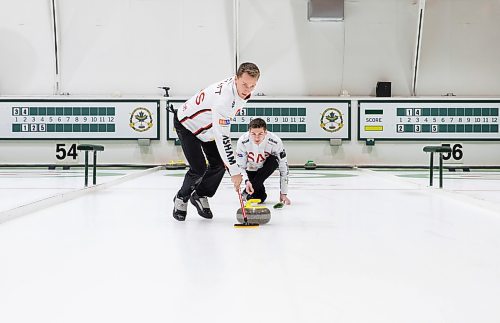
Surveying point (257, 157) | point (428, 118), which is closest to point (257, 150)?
point (257, 157)

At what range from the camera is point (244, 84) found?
9.28 ft

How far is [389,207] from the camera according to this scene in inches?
154

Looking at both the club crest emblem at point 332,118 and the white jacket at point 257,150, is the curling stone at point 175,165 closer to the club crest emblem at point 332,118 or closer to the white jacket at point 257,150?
the club crest emblem at point 332,118

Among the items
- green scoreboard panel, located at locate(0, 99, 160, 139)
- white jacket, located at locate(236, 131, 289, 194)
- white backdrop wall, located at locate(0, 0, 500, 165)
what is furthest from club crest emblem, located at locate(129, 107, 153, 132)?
white jacket, located at locate(236, 131, 289, 194)

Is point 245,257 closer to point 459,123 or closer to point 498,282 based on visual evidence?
point 498,282

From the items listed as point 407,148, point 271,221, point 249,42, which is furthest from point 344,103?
point 271,221

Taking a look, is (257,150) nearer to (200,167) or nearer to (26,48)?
(200,167)

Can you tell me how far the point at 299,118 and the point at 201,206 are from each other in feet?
21.6

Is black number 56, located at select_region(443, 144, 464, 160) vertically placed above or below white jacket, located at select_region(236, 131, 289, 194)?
below

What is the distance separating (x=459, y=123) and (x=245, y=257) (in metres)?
8.71

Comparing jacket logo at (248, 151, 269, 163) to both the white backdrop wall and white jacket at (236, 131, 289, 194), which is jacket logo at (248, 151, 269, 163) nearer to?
white jacket at (236, 131, 289, 194)

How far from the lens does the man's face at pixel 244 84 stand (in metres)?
2.79

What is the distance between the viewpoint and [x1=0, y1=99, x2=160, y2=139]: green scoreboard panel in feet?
31.4

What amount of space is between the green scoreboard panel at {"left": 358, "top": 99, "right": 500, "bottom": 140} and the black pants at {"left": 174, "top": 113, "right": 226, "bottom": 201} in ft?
22.5
